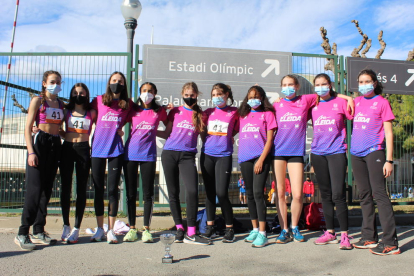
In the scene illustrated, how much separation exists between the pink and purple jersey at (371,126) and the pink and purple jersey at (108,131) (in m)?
2.94

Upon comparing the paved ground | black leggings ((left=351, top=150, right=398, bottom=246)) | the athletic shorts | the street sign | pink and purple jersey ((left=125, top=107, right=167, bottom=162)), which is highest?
the street sign

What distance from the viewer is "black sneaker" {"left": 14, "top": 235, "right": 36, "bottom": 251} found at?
4184mm

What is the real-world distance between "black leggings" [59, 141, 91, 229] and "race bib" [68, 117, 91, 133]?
0.17 metres

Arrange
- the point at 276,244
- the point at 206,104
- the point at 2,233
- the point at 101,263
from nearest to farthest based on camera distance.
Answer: the point at 101,263 < the point at 276,244 < the point at 2,233 < the point at 206,104

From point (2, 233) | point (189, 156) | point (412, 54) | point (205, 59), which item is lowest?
point (2, 233)

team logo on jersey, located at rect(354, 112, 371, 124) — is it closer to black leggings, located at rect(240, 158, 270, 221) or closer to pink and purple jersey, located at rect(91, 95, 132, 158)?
black leggings, located at rect(240, 158, 270, 221)

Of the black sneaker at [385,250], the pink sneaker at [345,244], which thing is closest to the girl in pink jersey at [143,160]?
the pink sneaker at [345,244]

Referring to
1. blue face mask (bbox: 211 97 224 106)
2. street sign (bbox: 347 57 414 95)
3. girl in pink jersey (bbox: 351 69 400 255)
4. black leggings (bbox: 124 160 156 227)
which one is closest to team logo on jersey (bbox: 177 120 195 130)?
blue face mask (bbox: 211 97 224 106)

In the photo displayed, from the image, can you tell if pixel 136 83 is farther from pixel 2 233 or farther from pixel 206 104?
pixel 2 233

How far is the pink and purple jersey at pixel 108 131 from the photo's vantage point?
15.3 feet

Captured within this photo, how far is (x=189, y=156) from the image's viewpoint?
4.80 meters

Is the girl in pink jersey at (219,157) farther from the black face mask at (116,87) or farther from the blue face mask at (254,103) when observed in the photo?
the black face mask at (116,87)

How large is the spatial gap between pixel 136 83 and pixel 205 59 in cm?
135

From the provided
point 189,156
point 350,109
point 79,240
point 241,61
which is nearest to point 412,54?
point 241,61
